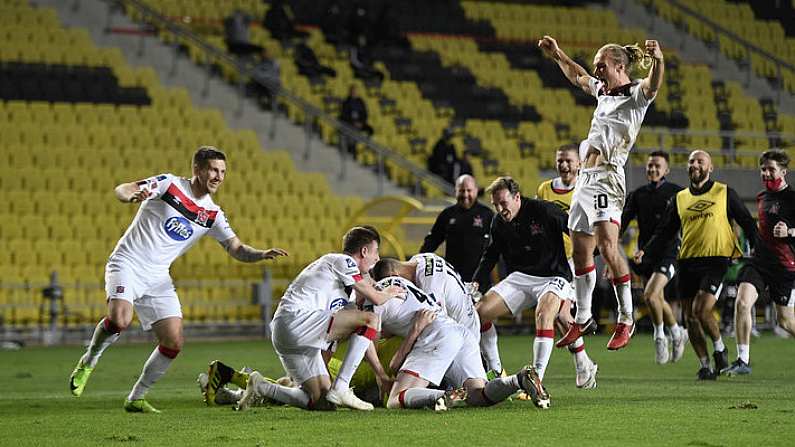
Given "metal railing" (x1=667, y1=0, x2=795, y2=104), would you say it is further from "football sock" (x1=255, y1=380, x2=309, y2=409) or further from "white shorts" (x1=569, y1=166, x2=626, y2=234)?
"football sock" (x1=255, y1=380, x2=309, y2=409)

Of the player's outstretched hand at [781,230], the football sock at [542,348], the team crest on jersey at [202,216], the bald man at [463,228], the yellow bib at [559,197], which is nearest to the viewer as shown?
the team crest on jersey at [202,216]

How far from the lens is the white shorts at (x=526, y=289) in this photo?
11.0 m

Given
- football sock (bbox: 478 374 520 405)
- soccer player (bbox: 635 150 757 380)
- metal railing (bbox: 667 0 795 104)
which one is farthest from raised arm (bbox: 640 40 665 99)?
metal railing (bbox: 667 0 795 104)

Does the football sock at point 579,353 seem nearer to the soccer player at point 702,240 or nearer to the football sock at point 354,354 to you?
the soccer player at point 702,240

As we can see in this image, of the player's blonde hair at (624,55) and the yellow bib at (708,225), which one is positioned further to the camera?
the yellow bib at (708,225)

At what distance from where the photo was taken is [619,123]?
9.62 m

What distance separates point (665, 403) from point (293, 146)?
17.1 m

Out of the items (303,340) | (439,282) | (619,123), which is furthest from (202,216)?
(619,123)

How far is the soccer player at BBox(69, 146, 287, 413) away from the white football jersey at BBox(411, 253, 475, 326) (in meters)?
1.15

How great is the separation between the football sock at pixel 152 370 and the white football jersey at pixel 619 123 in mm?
3498

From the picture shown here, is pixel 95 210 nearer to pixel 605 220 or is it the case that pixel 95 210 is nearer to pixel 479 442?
pixel 605 220

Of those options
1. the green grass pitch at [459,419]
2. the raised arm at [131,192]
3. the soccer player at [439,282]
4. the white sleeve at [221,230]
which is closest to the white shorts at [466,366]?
the green grass pitch at [459,419]

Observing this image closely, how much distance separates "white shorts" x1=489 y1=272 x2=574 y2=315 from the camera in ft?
36.1

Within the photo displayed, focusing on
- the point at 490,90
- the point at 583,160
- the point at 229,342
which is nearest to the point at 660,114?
the point at 490,90
